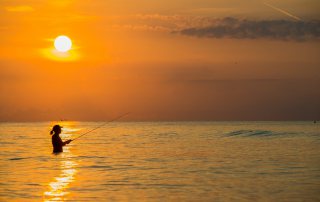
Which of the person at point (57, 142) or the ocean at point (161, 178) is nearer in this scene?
the ocean at point (161, 178)


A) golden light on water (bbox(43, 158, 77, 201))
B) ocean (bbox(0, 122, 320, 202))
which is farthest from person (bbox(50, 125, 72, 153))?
golden light on water (bbox(43, 158, 77, 201))

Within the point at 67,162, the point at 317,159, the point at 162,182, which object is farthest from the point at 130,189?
the point at 317,159

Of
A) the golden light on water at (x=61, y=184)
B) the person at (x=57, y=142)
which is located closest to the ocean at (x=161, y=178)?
the golden light on water at (x=61, y=184)

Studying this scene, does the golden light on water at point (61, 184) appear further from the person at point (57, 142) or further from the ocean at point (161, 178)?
the person at point (57, 142)

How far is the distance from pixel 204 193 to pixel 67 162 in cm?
1085

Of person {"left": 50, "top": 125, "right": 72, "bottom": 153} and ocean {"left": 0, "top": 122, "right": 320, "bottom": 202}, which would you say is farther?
person {"left": 50, "top": 125, "right": 72, "bottom": 153}

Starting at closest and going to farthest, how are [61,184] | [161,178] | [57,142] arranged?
[61,184], [161,178], [57,142]

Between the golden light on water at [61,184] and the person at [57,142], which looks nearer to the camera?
the golden light on water at [61,184]

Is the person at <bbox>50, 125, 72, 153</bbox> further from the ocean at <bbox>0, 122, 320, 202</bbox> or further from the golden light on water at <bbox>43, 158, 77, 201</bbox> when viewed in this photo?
the golden light on water at <bbox>43, 158, 77, 201</bbox>

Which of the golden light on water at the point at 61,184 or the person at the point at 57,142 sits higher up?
the person at the point at 57,142

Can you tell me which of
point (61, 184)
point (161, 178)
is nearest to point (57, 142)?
point (161, 178)

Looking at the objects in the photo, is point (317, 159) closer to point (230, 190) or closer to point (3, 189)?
point (230, 190)

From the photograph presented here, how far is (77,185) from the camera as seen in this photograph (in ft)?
62.7

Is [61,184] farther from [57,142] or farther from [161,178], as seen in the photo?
[57,142]
